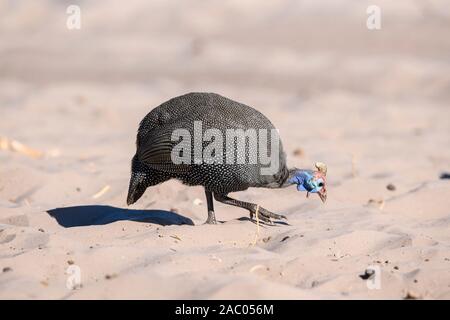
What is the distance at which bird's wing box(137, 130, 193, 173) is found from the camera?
5609mm

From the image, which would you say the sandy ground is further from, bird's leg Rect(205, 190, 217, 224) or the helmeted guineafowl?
the helmeted guineafowl

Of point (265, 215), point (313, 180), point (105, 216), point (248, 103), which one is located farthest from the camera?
point (248, 103)

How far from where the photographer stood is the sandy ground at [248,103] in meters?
4.57

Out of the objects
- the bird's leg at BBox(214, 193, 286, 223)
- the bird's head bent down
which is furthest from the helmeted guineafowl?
the bird's leg at BBox(214, 193, 286, 223)

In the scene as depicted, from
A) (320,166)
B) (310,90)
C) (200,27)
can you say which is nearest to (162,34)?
(200,27)

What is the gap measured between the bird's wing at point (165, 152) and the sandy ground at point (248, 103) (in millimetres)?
412

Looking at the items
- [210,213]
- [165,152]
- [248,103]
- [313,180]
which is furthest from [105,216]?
[248,103]

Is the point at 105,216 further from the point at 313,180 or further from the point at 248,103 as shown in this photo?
the point at 248,103

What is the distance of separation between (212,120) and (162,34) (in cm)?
844

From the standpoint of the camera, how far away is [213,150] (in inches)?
219

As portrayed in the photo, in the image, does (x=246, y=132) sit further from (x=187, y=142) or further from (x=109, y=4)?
(x=109, y=4)

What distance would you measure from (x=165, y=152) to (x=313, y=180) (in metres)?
1.07

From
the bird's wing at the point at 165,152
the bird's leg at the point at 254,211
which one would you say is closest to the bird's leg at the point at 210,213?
the bird's leg at the point at 254,211

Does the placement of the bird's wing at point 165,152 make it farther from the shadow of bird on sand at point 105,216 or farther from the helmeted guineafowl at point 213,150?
the shadow of bird on sand at point 105,216
